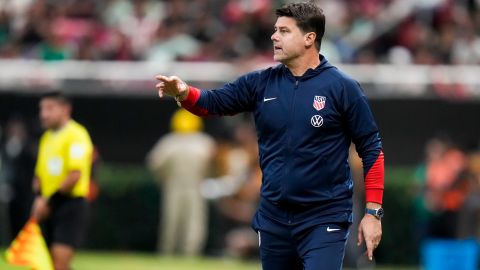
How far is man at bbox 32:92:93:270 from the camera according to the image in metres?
11.5

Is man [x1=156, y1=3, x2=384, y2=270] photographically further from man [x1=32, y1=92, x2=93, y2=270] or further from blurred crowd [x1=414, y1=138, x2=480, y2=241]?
blurred crowd [x1=414, y1=138, x2=480, y2=241]

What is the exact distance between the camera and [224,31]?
867 inches

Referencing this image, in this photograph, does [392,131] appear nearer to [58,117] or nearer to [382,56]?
[382,56]

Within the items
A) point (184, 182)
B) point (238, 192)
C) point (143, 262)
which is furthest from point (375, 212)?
point (184, 182)

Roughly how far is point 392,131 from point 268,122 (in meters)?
12.4

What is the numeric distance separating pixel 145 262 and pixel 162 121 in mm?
3657

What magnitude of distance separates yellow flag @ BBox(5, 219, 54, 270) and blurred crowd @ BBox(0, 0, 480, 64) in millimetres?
9475

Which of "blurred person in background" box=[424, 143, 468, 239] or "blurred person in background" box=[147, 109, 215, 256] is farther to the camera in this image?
"blurred person in background" box=[147, 109, 215, 256]

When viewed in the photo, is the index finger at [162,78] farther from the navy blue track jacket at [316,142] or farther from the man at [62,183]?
the man at [62,183]

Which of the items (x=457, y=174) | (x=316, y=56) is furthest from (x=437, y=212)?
(x=316, y=56)

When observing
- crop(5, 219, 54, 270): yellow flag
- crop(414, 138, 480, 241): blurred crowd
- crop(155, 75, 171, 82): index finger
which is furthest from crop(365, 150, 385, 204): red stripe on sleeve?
crop(414, 138, 480, 241): blurred crowd

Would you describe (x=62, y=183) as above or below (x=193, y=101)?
below

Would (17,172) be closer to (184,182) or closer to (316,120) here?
(184,182)

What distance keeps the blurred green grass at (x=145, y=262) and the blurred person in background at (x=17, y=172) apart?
0.87m
